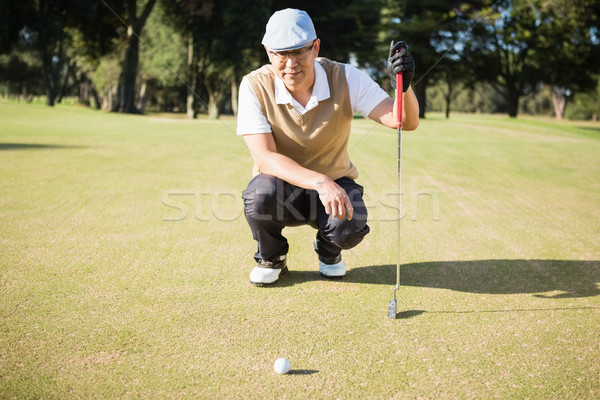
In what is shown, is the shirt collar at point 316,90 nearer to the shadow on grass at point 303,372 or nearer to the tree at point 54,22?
the shadow on grass at point 303,372

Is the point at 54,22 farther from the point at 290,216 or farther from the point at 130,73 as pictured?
the point at 290,216

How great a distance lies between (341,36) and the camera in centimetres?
4472

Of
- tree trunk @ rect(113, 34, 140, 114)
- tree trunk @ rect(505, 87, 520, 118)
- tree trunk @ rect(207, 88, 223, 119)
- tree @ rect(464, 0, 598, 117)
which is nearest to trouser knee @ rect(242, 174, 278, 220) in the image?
tree @ rect(464, 0, 598, 117)

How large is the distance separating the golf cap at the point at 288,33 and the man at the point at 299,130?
1 cm

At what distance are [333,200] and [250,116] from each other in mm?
973

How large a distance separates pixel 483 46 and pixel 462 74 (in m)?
2.97

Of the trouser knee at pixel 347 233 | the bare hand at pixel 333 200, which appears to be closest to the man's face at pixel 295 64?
the bare hand at pixel 333 200

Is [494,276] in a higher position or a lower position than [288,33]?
lower

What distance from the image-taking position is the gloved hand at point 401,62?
3.65 meters

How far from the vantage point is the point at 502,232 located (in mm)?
5848

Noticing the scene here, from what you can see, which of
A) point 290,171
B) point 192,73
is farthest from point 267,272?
point 192,73

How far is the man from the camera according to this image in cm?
385

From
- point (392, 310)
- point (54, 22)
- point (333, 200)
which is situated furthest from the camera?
point (54, 22)

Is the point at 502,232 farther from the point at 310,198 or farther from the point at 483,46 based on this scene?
the point at 483,46
